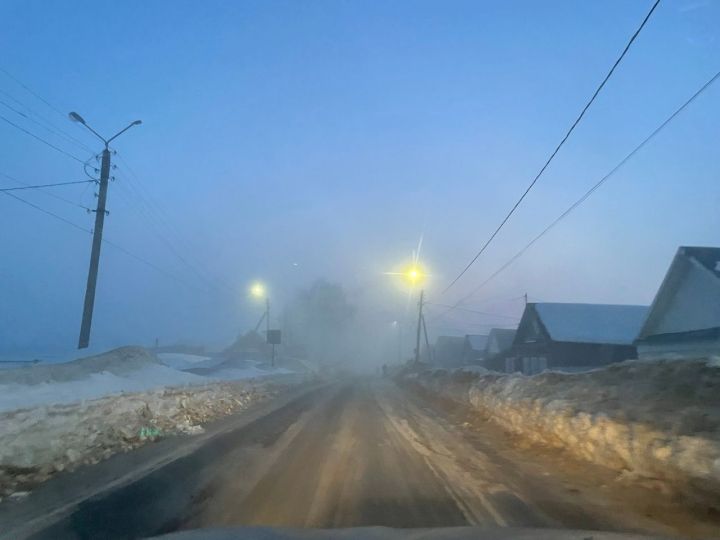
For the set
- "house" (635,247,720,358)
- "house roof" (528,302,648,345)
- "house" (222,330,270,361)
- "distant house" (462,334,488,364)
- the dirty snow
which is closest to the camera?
the dirty snow

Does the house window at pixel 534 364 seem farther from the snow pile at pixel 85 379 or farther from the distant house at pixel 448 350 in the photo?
the distant house at pixel 448 350

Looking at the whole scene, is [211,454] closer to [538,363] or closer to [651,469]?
[651,469]

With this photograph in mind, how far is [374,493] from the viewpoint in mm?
7281

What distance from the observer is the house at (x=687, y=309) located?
2216 cm

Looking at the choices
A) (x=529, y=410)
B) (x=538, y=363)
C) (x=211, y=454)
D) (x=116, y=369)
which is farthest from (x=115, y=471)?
(x=538, y=363)

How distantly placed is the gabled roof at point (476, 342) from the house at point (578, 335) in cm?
2924

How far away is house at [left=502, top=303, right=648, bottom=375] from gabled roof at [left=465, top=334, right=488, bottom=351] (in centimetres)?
2924

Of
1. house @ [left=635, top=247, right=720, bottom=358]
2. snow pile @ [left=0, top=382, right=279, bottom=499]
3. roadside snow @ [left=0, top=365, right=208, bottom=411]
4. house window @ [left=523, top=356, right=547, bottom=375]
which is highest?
house @ [left=635, top=247, right=720, bottom=358]

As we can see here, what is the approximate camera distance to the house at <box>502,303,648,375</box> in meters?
35.8

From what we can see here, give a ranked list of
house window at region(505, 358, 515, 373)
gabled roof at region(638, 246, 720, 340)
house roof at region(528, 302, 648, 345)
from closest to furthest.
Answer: gabled roof at region(638, 246, 720, 340) < house roof at region(528, 302, 648, 345) < house window at region(505, 358, 515, 373)

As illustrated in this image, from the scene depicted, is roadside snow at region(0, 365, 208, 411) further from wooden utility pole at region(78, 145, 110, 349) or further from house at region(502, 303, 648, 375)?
house at region(502, 303, 648, 375)

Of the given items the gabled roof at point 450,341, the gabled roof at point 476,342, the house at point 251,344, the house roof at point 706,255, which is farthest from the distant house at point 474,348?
the house roof at point 706,255

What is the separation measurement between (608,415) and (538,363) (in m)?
32.6

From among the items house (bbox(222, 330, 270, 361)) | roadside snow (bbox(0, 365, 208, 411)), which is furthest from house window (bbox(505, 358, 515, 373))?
house (bbox(222, 330, 270, 361))
